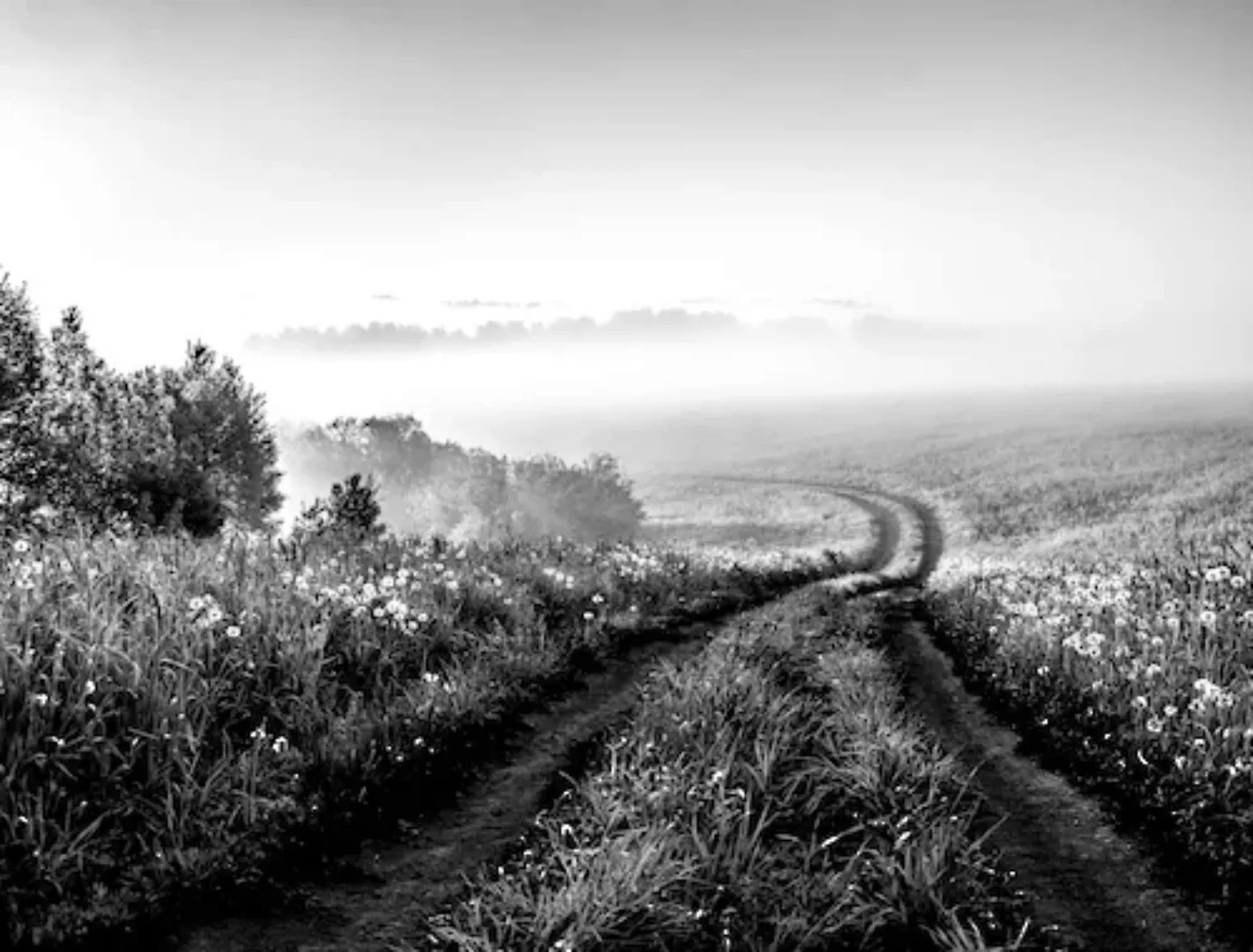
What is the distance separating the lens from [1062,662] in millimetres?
12242

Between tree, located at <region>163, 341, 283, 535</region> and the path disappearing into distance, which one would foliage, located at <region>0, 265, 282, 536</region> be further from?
the path disappearing into distance

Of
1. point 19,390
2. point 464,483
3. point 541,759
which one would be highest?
point 19,390

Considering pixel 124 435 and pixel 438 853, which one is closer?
pixel 438 853

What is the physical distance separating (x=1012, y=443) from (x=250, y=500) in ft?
198

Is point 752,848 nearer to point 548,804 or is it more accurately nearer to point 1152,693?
point 548,804

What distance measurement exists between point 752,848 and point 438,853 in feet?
8.15

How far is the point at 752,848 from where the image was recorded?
283 inches

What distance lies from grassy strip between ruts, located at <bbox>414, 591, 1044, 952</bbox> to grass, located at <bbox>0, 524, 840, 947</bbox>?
5.04 feet

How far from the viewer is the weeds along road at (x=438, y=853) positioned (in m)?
6.11

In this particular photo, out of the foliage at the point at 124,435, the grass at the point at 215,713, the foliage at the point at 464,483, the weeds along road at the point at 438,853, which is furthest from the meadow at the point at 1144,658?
the foliage at the point at 464,483

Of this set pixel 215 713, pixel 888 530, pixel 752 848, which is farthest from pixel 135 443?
pixel 752 848

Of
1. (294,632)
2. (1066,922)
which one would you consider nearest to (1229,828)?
(1066,922)

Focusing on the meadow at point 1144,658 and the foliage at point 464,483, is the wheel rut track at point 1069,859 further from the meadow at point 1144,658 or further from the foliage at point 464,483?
the foliage at point 464,483

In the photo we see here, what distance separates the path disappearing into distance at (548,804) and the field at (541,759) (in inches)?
1.6
